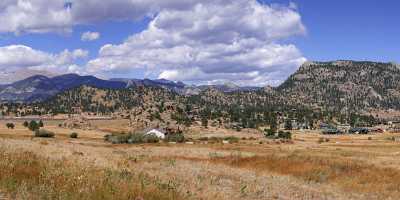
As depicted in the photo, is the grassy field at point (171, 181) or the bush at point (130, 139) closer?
the grassy field at point (171, 181)

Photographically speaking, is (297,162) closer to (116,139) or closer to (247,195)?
(247,195)

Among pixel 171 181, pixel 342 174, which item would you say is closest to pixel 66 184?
pixel 171 181

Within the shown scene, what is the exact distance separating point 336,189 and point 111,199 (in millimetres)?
18341

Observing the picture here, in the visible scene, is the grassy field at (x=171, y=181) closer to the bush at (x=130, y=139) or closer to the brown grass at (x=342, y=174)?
the brown grass at (x=342, y=174)

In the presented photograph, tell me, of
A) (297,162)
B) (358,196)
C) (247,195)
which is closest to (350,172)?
(297,162)

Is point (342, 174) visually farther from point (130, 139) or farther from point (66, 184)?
point (130, 139)

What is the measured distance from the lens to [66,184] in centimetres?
1388

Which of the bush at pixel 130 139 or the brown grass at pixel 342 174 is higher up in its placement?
the brown grass at pixel 342 174

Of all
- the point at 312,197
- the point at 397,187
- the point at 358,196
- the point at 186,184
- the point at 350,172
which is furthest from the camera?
the point at 350,172

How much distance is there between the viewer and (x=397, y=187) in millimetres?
30281

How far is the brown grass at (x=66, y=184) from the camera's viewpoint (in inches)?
507

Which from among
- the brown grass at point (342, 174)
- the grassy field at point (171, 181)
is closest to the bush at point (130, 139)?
the brown grass at point (342, 174)

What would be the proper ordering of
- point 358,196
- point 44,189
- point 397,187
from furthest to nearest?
point 397,187 → point 358,196 → point 44,189

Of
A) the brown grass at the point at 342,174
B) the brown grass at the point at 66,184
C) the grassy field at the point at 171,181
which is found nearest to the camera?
the brown grass at the point at 66,184
